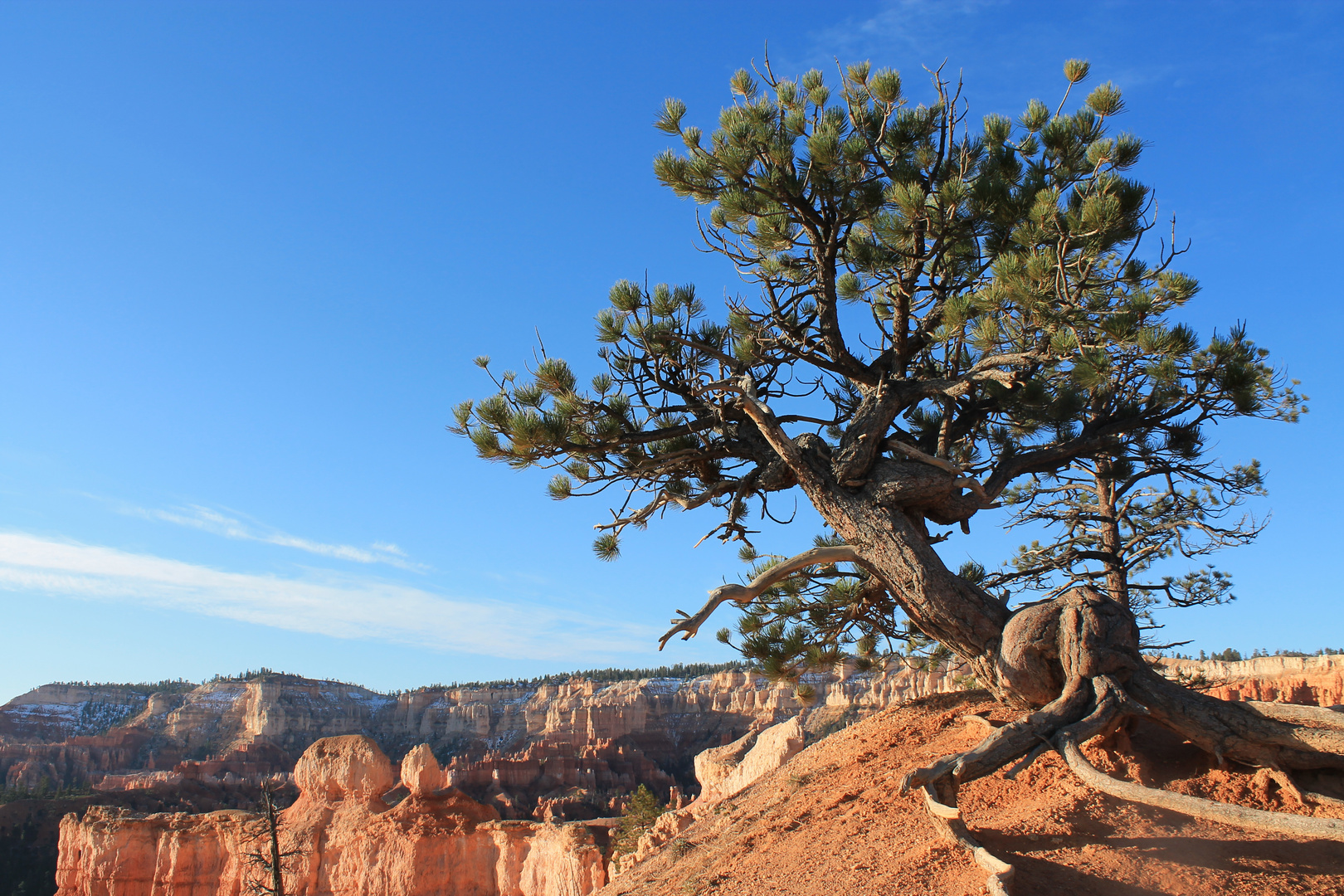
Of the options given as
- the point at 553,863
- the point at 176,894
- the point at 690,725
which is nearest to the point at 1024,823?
the point at 553,863

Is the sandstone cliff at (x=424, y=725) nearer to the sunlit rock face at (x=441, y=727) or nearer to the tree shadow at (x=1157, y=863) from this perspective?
the sunlit rock face at (x=441, y=727)

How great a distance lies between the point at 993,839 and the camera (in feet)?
19.6

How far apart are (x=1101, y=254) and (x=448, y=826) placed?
30.6 metres

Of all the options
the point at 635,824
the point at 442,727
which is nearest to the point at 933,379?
the point at 635,824

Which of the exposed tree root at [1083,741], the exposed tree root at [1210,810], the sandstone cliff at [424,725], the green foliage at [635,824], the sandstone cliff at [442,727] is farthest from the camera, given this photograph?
the sandstone cliff at [424,725]

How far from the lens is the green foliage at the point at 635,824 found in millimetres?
25188

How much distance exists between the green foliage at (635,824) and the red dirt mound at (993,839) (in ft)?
57.4

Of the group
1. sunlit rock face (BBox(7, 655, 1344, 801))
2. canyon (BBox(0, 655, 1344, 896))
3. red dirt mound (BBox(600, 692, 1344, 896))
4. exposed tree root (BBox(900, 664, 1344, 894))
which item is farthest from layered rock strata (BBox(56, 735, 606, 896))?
exposed tree root (BBox(900, 664, 1344, 894))

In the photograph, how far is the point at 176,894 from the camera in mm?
35344

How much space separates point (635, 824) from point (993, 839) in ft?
83.0

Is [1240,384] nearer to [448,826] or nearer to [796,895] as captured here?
[796,895]

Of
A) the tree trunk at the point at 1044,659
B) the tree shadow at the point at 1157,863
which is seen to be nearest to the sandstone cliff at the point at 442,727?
the tree trunk at the point at 1044,659

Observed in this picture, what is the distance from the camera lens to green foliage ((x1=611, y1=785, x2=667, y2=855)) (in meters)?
25.2

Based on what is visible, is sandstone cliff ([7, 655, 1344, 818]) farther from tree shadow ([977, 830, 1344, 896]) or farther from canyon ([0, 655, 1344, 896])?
tree shadow ([977, 830, 1344, 896])
